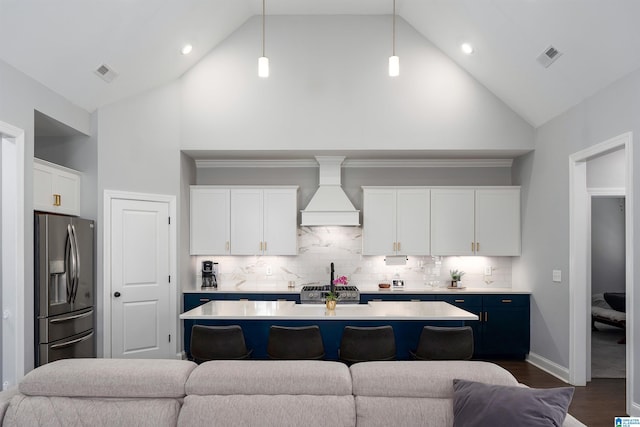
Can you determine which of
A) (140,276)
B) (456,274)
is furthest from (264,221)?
(456,274)

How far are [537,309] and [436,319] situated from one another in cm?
275

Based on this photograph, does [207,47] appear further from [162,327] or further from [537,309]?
[537,309]

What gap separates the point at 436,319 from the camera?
3889mm

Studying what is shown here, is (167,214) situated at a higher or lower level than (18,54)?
lower

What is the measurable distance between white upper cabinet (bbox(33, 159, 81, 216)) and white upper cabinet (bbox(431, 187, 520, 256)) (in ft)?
15.0

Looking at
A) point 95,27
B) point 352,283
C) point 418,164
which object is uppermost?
point 95,27

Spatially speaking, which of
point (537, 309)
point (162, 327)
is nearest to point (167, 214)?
point (162, 327)

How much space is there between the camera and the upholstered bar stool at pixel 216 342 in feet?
12.7

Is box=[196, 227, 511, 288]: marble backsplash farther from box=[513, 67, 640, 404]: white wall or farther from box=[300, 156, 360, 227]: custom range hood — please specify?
box=[513, 67, 640, 404]: white wall

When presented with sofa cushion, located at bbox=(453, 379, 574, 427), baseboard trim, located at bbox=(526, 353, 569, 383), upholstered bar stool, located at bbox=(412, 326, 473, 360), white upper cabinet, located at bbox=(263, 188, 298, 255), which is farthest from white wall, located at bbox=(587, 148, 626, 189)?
sofa cushion, located at bbox=(453, 379, 574, 427)

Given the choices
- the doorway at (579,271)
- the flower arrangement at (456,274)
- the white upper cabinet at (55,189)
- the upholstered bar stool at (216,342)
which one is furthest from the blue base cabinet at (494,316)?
the upholstered bar stool at (216,342)

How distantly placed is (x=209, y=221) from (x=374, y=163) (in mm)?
2564

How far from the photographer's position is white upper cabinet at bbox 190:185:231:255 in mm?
6426

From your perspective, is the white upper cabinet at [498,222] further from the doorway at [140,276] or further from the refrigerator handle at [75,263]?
the refrigerator handle at [75,263]
